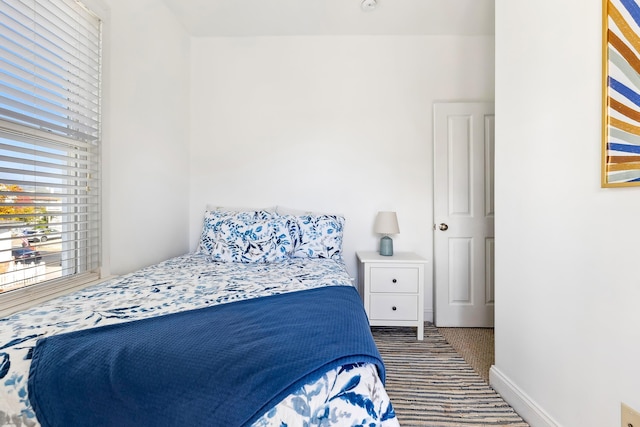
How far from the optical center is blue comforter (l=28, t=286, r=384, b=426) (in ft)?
2.00

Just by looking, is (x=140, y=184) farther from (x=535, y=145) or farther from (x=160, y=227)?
(x=535, y=145)

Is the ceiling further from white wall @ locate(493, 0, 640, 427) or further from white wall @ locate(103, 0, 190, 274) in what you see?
white wall @ locate(493, 0, 640, 427)

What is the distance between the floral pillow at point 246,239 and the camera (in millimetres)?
1943

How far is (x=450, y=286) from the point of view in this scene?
96.1 inches

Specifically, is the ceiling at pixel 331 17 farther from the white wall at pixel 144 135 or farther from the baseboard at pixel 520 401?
the baseboard at pixel 520 401

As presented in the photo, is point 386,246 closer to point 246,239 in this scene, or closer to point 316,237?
point 316,237

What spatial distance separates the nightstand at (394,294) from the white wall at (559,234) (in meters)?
0.67

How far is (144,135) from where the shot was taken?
6.41 ft

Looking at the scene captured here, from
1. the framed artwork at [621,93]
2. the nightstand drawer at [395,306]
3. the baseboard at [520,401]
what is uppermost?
the framed artwork at [621,93]

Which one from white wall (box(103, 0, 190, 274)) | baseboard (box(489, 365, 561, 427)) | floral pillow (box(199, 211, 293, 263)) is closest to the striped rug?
baseboard (box(489, 365, 561, 427))

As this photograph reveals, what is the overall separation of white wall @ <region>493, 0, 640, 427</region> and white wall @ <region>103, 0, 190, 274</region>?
2.23 m

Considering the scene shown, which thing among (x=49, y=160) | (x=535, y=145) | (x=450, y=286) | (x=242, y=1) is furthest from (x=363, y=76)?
(x=49, y=160)

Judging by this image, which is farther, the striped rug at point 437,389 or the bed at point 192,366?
the striped rug at point 437,389

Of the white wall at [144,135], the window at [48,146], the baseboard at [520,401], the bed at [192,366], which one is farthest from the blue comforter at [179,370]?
the white wall at [144,135]
